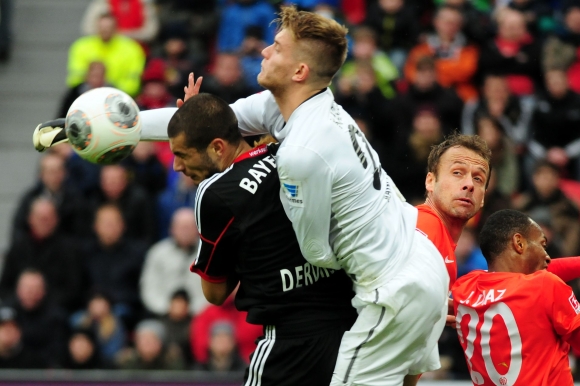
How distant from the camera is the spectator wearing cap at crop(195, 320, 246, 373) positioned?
28.3 feet

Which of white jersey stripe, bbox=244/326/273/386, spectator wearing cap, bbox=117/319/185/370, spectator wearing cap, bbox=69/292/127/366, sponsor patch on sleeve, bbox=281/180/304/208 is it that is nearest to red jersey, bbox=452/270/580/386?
white jersey stripe, bbox=244/326/273/386

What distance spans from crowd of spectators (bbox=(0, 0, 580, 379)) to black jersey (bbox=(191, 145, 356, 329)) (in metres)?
3.90

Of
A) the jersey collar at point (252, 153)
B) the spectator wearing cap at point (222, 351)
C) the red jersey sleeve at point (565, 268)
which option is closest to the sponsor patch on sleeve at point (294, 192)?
the jersey collar at point (252, 153)

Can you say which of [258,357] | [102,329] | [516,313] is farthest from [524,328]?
[102,329]

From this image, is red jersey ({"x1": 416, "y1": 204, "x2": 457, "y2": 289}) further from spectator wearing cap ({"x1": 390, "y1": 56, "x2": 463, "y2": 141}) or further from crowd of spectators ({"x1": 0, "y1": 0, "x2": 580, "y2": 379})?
spectator wearing cap ({"x1": 390, "y1": 56, "x2": 463, "y2": 141})

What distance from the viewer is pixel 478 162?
5.21m

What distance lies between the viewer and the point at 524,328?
490cm

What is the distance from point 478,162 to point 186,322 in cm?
444

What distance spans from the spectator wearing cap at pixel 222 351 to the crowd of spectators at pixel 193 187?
0.04 ft

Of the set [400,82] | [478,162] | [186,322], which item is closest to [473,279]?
[478,162]

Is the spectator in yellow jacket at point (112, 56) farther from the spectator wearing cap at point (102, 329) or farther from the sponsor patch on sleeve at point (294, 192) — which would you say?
the sponsor patch on sleeve at point (294, 192)

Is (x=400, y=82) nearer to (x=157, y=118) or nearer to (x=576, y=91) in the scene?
(x=576, y=91)

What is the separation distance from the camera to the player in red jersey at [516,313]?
488 centimetres

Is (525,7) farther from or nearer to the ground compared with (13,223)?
farther from the ground
